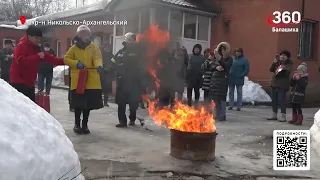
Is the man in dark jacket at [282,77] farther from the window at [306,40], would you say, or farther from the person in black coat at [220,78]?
the window at [306,40]

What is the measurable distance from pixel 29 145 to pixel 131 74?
Answer: 15.0ft

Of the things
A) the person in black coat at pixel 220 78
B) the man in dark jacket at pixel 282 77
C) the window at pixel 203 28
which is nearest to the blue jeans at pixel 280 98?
the man in dark jacket at pixel 282 77

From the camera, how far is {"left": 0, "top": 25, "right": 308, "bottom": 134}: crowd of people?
5734 mm

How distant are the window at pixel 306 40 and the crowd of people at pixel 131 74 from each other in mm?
7545

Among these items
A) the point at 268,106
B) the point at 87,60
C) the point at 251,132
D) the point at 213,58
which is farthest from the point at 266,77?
the point at 87,60

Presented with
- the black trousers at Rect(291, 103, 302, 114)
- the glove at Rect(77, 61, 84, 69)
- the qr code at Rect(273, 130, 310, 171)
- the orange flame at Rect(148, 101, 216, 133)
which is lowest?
the qr code at Rect(273, 130, 310, 171)

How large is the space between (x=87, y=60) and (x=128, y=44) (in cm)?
106

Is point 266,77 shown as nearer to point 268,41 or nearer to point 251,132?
point 268,41

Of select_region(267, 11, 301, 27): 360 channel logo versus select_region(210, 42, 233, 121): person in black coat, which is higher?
select_region(267, 11, 301, 27): 360 channel logo

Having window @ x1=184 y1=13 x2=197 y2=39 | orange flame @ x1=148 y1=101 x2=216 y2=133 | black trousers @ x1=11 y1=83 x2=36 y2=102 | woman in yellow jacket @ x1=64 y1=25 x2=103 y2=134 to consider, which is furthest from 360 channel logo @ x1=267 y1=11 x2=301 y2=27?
black trousers @ x1=11 y1=83 x2=36 y2=102

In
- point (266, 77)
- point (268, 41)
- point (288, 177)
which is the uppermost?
point (268, 41)

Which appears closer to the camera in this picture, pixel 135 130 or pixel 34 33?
pixel 34 33

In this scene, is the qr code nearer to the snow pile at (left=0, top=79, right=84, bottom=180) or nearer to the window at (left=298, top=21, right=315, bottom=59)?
the snow pile at (left=0, top=79, right=84, bottom=180)

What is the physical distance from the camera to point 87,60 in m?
6.30
